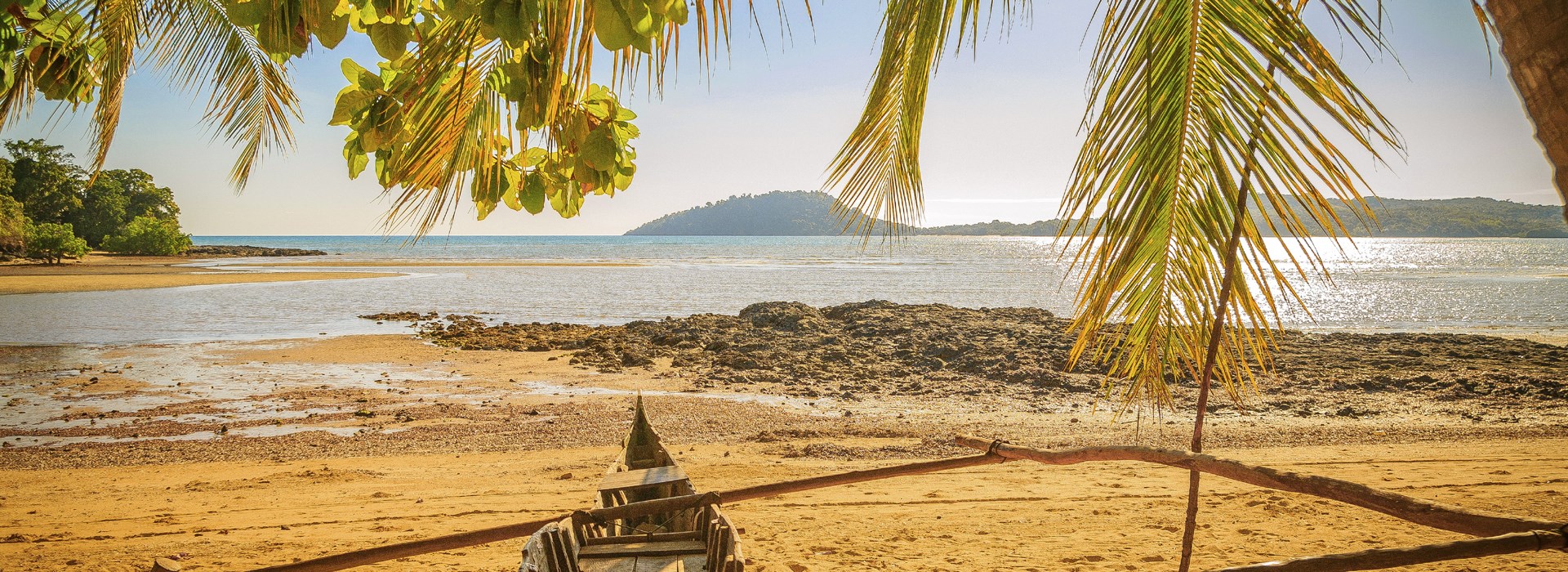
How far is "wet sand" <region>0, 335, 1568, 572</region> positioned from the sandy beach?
21.6 meters

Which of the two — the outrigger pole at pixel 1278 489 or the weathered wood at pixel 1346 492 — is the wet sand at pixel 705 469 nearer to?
the outrigger pole at pixel 1278 489

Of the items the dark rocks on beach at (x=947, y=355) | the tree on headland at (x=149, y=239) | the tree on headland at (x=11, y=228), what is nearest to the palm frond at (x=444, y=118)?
the dark rocks on beach at (x=947, y=355)

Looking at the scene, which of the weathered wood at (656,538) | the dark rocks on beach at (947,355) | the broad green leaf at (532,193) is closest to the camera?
the broad green leaf at (532,193)

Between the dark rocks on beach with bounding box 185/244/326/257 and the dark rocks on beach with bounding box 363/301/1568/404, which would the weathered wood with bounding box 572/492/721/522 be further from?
the dark rocks on beach with bounding box 185/244/326/257

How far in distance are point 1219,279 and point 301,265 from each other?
54718 millimetres

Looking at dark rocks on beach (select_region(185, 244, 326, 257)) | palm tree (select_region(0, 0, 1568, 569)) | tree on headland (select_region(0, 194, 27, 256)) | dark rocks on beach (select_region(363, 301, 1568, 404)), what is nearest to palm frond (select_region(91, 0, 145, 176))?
palm tree (select_region(0, 0, 1568, 569))

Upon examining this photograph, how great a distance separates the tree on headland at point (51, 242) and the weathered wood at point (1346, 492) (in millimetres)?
52958

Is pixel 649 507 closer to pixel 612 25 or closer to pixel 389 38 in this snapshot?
pixel 389 38

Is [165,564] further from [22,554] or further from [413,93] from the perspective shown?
[22,554]

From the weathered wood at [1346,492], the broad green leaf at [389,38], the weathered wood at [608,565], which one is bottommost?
the weathered wood at [608,565]

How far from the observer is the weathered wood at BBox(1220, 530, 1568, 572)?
1.36m

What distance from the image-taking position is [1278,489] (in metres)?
2.38

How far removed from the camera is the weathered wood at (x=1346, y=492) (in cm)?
152

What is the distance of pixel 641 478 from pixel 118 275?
132 ft
